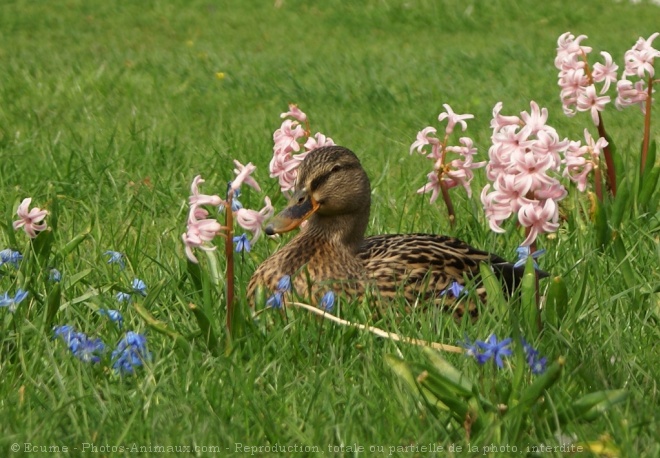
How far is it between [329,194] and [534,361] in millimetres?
1284

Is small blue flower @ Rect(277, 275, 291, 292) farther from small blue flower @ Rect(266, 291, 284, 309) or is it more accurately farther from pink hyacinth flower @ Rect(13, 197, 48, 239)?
pink hyacinth flower @ Rect(13, 197, 48, 239)

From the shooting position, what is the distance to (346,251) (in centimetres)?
426

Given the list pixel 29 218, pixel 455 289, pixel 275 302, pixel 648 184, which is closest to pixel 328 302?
pixel 275 302

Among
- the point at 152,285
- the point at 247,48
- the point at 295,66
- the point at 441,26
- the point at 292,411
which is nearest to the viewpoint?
the point at 292,411

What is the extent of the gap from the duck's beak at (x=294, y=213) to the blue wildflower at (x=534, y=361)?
42.3 inches

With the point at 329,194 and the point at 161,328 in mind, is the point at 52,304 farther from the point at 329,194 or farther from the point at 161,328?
the point at 329,194

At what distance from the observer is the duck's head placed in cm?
411

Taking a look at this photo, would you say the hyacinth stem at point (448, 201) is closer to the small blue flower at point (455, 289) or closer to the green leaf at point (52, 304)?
the small blue flower at point (455, 289)

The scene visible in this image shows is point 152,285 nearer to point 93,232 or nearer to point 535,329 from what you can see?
point 93,232

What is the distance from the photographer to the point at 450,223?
4.89 metres

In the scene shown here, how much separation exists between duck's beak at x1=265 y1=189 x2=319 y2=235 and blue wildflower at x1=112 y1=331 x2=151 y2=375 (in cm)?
76

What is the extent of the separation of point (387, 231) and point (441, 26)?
7.76 meters

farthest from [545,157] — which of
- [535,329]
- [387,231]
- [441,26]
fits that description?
[441,26]

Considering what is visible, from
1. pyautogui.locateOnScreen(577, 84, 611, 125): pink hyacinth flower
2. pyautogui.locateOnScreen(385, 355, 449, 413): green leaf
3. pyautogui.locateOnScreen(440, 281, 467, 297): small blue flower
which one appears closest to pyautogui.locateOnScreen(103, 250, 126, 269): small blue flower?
pyautogui.locateOnScreen(440, 281, 467, 297): small blue flower
